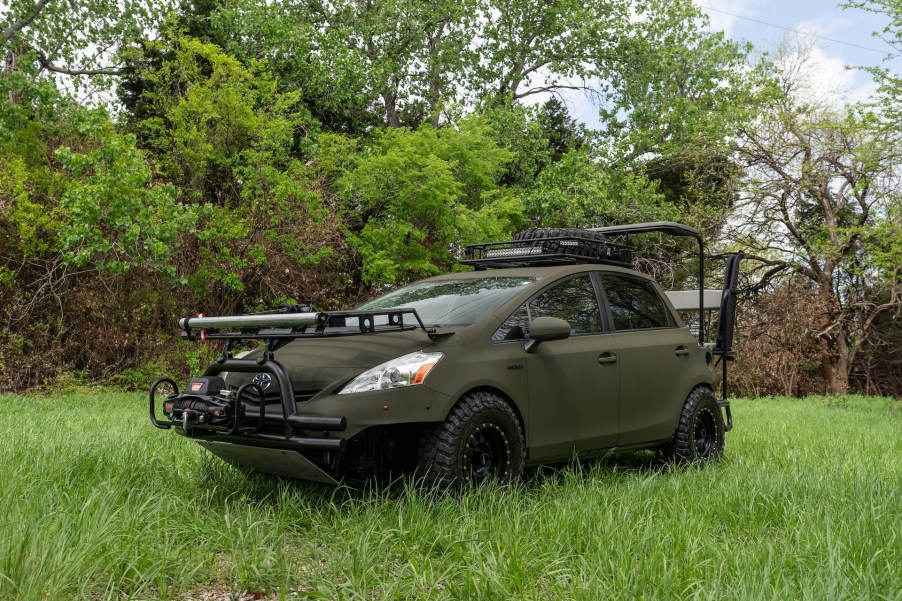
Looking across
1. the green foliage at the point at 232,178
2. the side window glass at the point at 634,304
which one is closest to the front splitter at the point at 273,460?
the side window glass at the point at 634,304

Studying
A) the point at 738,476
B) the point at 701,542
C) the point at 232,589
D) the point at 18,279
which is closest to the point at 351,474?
the point at 232,589

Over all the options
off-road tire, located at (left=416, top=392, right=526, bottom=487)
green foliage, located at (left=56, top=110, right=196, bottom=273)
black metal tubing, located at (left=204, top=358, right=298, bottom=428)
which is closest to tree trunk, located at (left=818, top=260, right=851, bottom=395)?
green foliage, located at (left=56, top=110, right=196, bottom=273)

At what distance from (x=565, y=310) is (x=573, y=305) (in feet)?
0.42

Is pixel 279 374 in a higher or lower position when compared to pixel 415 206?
lower

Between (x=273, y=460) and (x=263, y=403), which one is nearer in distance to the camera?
(x=263, y=403)

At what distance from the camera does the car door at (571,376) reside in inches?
201

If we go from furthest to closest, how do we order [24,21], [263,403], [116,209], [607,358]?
[24,21] → [116,209] → [607,358] → [263,403]

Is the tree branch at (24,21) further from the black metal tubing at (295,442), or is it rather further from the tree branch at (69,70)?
the black metal tubing at (295,442)

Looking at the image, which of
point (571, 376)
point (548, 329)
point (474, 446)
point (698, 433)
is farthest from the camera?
point (698, 433)

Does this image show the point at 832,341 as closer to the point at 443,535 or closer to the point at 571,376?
the point at 571,376

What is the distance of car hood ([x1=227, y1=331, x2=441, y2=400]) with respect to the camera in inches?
176

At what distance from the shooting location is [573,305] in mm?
5711

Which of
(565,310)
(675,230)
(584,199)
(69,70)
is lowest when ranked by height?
(565,310)

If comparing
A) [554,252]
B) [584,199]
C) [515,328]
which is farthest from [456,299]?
[584,199]
